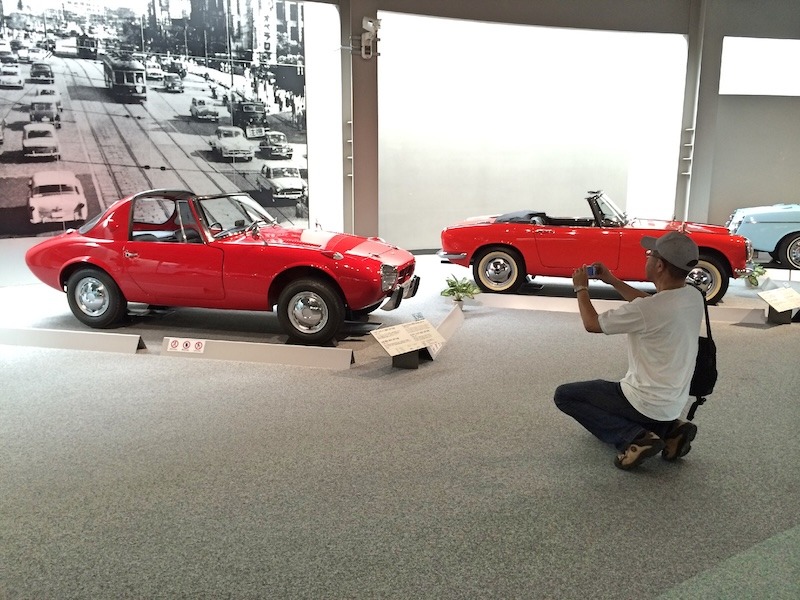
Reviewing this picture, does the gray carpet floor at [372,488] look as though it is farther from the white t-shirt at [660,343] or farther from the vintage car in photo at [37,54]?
the vintage car in photo at [37,54]

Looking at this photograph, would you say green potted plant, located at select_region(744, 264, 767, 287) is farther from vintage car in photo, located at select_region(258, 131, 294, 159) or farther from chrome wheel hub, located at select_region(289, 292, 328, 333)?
vintage car in photo, located at select_region(258, 131, 294, 159)

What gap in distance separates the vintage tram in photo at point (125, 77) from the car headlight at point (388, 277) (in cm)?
552

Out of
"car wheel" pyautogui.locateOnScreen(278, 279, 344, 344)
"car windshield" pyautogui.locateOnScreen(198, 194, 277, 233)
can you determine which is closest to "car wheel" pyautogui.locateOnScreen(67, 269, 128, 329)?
"car windshield" pyautogui.locateOnScreen(198, 194, 277, 233)

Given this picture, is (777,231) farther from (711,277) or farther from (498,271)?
(498,271)

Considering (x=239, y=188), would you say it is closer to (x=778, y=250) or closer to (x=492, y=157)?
(x=492, y=157)

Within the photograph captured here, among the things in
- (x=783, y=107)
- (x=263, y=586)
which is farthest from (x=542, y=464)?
(x=783, y=107)

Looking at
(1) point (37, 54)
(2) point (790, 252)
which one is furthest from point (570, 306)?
(1) point (37, 54)

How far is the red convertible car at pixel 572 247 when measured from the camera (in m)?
7.39

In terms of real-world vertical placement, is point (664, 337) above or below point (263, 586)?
above

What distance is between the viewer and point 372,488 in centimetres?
334

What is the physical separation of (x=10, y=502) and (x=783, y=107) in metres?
12.7

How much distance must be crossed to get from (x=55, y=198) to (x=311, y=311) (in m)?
5.21

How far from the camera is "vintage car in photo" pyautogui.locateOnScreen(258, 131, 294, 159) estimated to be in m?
9.96

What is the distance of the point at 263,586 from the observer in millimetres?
2555
